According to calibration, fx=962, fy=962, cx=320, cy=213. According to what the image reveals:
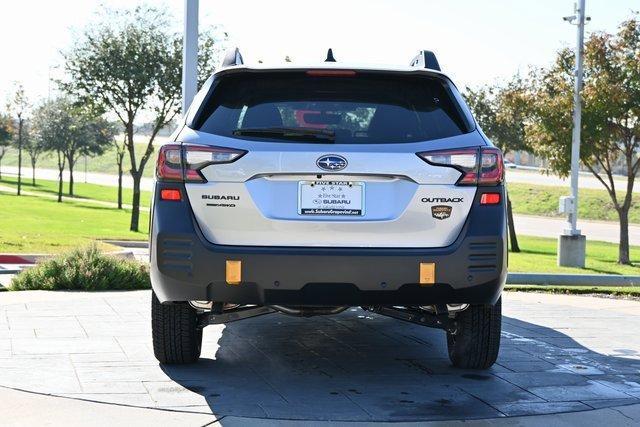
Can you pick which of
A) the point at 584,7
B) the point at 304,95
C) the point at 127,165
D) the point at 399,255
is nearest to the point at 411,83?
the point at 304,95

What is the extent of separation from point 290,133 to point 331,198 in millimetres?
448

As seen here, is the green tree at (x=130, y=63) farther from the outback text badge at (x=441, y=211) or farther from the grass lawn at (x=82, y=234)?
the outback text badge at (x=441, y=211)

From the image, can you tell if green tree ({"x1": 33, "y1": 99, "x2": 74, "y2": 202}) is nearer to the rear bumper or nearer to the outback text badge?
the rear bumper

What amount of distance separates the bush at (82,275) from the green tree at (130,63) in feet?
74.1

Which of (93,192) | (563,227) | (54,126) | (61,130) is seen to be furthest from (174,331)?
(93,192)

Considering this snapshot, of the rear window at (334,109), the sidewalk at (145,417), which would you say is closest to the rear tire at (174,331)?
the sidewalk at (145,417)

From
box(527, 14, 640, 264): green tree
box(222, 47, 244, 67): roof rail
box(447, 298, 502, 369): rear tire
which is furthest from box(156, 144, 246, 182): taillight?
box(527, 14, 640, 264): green tree

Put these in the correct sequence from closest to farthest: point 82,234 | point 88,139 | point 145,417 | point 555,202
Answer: point 145,417, point 82,234, point 555,202, point 88,139

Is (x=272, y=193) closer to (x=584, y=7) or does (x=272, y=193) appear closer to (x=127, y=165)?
(x=584, y=7)

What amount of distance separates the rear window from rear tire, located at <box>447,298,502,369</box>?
1.27m

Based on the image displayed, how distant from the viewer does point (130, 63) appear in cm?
3375

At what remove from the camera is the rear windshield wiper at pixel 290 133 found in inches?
208

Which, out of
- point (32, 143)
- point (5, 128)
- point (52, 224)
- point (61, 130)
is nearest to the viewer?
point (52, 224)

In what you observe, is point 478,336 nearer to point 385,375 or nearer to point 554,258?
point 385,375
